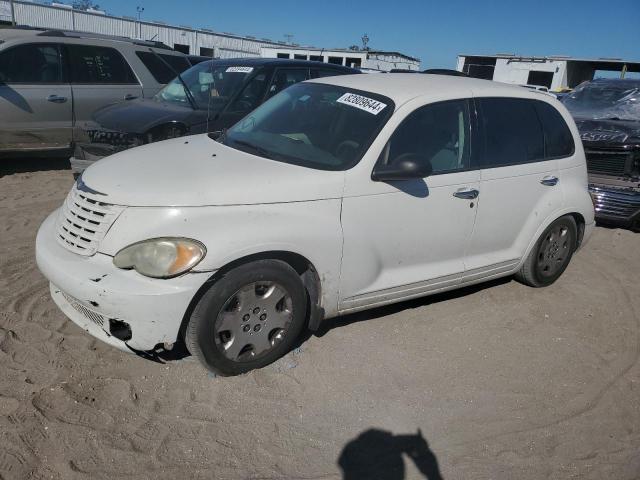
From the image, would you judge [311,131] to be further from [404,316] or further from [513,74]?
[513,74]

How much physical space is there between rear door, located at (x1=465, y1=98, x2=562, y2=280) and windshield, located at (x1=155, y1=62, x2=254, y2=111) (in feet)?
11.6

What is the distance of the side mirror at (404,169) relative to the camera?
11.1 ft

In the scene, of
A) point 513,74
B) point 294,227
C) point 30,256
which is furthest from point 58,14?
point 294,227

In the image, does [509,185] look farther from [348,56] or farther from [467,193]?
[348,56]

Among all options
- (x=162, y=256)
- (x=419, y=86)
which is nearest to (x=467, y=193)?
(x=419, y=86)

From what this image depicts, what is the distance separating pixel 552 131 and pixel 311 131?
2.15 m

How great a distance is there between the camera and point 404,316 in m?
4.25

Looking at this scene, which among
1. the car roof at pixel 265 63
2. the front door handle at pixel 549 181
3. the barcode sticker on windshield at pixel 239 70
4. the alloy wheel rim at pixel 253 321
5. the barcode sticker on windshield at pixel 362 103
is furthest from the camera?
the car roof at pixel 265 63

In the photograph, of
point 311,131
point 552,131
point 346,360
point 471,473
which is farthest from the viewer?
point 552,131

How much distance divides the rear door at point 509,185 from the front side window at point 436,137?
0.16 meters

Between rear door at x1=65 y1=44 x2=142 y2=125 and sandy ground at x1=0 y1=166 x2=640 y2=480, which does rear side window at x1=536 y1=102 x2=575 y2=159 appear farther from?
rear door at x1=65 y1=44 x2=142 y2=125

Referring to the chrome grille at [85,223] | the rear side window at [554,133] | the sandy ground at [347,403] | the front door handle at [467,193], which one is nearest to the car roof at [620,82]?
the rear side window at [554,133]

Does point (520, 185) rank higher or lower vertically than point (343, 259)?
higher

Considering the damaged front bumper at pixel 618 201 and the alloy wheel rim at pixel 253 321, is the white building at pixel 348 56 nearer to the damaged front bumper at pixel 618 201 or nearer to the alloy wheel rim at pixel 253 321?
the damaged front bumper at pixel 618 201
